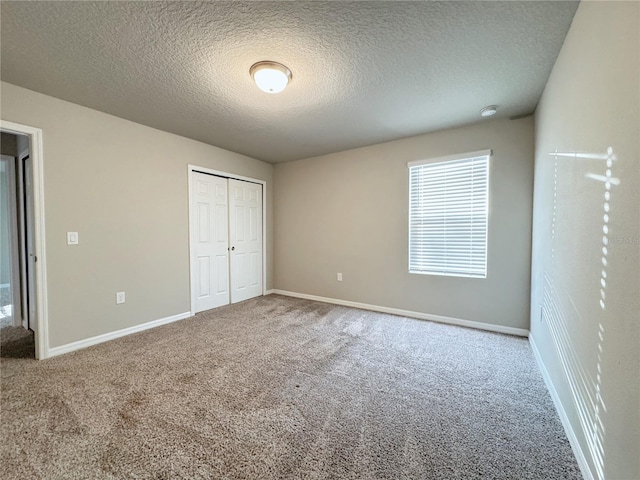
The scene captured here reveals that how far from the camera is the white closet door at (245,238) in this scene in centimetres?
434

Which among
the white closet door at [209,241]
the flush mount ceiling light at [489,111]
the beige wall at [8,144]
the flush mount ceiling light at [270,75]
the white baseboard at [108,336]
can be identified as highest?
the flush mount ceiling light at [489,111]

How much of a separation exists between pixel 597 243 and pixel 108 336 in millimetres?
4127

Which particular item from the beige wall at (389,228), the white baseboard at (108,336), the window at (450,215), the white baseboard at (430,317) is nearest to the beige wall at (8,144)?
the white baseboard at (108,336)

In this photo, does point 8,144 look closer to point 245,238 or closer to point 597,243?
point 245,238

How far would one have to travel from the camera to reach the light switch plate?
2.63 metres

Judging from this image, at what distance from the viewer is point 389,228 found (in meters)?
3.82

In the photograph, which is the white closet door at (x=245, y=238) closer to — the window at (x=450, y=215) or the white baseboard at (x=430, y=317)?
the white baseboard at (x=430, y=317)

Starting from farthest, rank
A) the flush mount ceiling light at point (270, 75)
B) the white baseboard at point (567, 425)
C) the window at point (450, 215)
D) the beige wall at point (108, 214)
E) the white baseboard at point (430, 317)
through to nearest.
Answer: the window at point (450, 215)
the white baseboard at point (430, 317)
the beige wall at point (108, 214)
the flush mount ceiling light at point (270, 75)
the white baseboard at point (567, 425)

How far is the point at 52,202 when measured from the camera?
2516 millimetres

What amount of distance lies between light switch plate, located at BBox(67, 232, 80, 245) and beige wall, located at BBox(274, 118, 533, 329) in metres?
2.92

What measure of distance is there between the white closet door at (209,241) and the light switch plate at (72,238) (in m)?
1.23

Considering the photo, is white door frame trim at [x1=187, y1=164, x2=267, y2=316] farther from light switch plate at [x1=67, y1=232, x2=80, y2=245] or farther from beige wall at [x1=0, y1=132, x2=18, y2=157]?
beige wall at [x1=0, y1=132, x2=18, y2=157]

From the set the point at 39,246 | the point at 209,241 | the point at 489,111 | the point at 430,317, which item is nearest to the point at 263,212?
the point at 209,241

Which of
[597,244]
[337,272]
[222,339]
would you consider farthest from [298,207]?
[597,244]
